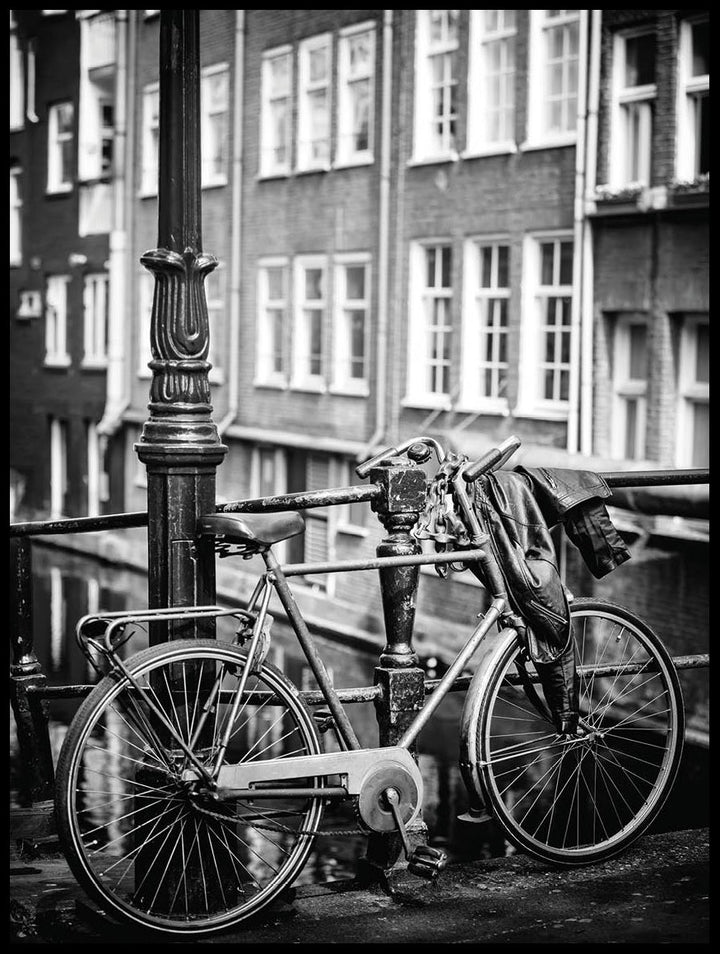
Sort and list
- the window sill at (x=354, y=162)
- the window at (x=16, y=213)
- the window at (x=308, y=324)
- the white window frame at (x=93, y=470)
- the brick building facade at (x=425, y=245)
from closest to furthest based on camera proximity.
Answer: the brick building facade at (x=425, y=245)
the window sill at (x=354, y=162)
the window at (x=308, y=324)
the white window frame at (x=93, y=470)
the window at (x=16, y=213)

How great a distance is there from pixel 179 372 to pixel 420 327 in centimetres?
1831

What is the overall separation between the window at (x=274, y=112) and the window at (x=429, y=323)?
490cm

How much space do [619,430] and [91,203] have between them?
17764 mm

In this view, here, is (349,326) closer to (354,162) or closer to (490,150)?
(354,162)

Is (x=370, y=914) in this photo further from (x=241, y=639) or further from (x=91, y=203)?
(x=91, y=203)

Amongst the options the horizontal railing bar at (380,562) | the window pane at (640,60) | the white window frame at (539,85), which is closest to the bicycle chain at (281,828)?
the horizontal railing bar at (380,562)

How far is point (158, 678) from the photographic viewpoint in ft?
15.0

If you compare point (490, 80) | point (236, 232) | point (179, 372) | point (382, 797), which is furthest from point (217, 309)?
point (382, 797)

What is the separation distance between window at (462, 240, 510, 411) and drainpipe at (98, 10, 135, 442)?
40.4 feet

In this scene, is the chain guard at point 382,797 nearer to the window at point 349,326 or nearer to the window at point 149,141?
the window at point 349,326

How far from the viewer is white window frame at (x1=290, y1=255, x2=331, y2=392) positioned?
2534 cm

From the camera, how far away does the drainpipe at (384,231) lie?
75.6 ft

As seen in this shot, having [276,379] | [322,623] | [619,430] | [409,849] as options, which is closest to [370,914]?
[409,849]

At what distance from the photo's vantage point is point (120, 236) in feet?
105
